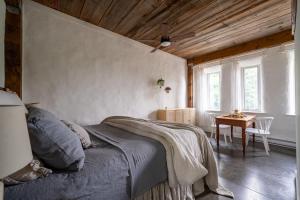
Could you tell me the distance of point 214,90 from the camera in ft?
17.2

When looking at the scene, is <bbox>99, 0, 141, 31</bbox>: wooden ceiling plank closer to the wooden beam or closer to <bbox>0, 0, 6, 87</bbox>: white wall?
<bbox>0, 0, 6, 87</bbox>: white wall

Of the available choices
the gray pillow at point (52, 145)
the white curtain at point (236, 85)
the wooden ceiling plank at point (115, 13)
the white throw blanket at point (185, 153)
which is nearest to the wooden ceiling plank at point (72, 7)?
the wooden ceiling plank at point (115, 13)

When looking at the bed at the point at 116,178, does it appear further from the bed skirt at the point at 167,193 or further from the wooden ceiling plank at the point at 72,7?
the wooden ceiling plank at the point at 72,7

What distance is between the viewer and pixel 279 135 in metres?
3.74

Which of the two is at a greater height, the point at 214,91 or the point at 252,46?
the point at 252,46

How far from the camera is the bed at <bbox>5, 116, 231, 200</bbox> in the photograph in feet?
3.14

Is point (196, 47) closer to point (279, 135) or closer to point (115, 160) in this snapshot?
point (279, 135)

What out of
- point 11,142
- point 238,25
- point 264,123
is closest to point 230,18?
point 238,25

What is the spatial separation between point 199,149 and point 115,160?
3.61 ft

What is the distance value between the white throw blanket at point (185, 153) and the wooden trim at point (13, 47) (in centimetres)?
185

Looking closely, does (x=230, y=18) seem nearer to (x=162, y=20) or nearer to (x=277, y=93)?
(x=162, y=20)

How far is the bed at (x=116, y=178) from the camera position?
0.96 metres

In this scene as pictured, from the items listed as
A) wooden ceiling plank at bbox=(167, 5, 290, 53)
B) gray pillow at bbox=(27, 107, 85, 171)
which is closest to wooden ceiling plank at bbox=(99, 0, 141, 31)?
wooden ceiling plank at bbox=(167, 5, 290, 53)

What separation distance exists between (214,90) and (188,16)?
2910 mm
